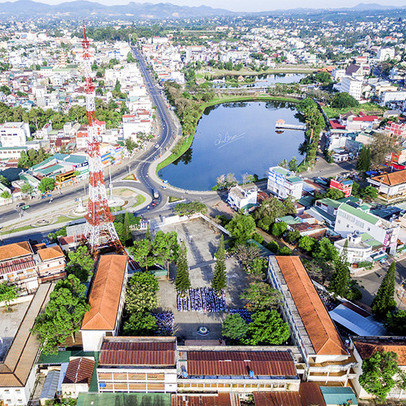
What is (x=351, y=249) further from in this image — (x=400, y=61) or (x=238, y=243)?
(x=400, y=61)

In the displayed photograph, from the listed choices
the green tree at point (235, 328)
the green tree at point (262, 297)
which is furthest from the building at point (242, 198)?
the green tree at point (235, 328)

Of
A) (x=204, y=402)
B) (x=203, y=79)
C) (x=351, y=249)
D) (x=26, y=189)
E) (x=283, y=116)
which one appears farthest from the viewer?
(x=203, y=79)

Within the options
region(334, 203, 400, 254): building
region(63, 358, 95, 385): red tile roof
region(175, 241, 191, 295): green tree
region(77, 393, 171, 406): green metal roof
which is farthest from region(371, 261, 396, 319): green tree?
region(63, 358, 95, 385): red tile roof

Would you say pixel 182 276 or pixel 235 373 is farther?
pixel 182 276

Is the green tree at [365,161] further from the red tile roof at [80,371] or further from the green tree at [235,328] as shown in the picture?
the red tile roof at [80,371]

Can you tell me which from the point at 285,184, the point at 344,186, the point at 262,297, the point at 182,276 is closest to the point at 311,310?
the point at 262,297

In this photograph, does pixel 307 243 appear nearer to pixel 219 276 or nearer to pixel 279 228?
pixel 279 228

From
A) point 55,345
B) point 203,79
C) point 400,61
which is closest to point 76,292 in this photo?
point 55,345
